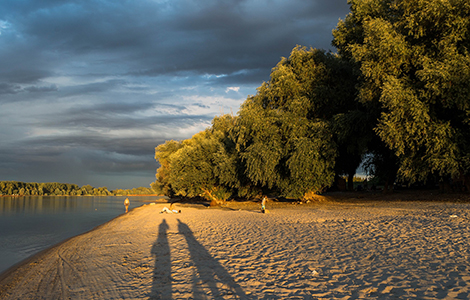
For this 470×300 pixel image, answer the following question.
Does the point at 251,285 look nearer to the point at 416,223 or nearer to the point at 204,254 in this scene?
the point at 204,254

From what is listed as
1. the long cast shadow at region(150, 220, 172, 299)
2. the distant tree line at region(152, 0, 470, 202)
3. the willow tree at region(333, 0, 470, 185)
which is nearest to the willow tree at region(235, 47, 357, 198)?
the distant tree line at region(152, 0, 470, 202)

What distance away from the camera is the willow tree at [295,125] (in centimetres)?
2592

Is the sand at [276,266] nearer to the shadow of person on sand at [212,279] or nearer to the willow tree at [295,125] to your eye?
the shadow of person on sand at [212,279]

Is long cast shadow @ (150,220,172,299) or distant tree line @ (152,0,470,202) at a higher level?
distant tree line @ (152,0,470,202)

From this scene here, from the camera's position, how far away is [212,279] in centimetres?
773

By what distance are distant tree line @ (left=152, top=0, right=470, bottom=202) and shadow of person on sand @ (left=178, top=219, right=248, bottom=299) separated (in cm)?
1478

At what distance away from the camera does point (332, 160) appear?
26.3 m

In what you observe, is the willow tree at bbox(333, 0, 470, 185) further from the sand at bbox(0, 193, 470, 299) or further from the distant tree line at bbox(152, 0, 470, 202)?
the sand at bbox(0, 193, 470, 299)

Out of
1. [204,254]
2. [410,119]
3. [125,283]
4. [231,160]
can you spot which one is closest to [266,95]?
[231,160]

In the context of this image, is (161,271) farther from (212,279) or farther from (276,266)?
(276,266)

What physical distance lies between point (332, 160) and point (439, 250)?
1799 centimetres

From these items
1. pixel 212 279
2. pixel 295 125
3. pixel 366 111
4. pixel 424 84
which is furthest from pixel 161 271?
pixel 366 111

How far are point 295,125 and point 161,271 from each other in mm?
20463

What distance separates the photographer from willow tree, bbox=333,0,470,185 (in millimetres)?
18438
